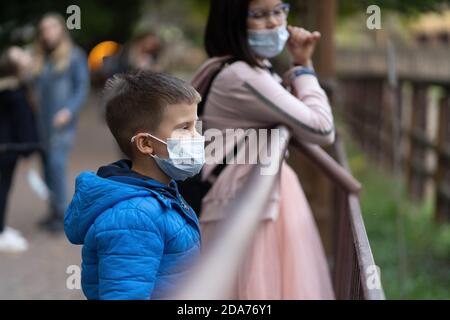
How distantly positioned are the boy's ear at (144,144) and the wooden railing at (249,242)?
249 mm

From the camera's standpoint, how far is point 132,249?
1.99 m

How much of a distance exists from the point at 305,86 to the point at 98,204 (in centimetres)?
121

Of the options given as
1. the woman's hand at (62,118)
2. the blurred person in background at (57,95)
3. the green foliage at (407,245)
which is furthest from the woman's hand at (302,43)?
the woman's hand at (62,118)

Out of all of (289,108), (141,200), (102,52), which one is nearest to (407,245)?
(289,108)

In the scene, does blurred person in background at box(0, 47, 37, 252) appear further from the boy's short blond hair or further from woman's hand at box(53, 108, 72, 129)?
the boy's short blond hair

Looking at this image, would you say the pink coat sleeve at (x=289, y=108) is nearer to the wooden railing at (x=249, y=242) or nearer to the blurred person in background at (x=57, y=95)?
the wooden railing at (x=249, y=242)

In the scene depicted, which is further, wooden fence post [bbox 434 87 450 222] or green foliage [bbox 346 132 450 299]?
wooden fence post [bbox 434 87 450 222]

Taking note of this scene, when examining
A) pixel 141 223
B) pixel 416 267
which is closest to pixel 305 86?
pixel 141 223

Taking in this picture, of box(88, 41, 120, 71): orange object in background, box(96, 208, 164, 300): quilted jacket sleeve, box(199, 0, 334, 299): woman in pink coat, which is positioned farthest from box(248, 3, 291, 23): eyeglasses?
box(88, 41, 120, 71): orange object in background

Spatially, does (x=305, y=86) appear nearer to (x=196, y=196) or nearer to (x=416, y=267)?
(x=196, y=196)

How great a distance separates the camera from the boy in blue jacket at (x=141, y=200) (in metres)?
1.99

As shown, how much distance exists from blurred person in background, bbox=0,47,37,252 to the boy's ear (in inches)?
199

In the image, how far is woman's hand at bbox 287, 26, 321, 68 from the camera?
315cm

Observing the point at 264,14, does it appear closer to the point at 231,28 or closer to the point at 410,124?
the point at 231,28
